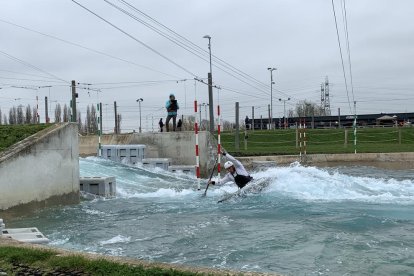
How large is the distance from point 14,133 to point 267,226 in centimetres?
827

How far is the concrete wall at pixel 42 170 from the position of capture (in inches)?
442

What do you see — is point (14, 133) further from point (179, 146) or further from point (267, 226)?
point (179, 146)

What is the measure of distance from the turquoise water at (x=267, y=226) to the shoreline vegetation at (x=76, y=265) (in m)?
1.46

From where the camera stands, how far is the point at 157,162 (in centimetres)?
2230

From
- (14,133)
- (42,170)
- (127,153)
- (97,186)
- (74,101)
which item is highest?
(74,101)

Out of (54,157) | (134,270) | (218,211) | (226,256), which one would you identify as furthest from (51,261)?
(54,157)

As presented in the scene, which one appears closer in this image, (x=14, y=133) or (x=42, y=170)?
(x=42, y=170)

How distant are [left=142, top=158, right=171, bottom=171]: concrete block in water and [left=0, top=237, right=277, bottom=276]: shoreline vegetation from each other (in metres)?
16.3

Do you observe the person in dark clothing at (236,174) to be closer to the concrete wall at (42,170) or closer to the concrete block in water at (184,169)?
the concrete wall at (42,170)

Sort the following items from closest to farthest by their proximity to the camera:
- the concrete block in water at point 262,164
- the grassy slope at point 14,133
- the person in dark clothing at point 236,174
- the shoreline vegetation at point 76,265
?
the shoreline vegetation at point 76,265 < the grassy slope at point 14,133 < the person in dark clothing at point 236,174 < the concrete block in water at point 262,164

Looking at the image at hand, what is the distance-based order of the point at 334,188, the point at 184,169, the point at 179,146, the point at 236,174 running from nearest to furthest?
the point at 334,188
the point at 236,174
the point at 184,169
the point at 179,146

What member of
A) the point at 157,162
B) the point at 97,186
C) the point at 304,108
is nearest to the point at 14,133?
the point at 97,186

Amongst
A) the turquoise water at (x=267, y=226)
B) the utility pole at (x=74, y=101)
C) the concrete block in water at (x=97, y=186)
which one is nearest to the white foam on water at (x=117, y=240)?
the turquoise water at (x=267, y=226)

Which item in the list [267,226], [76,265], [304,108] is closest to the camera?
[76,265]
